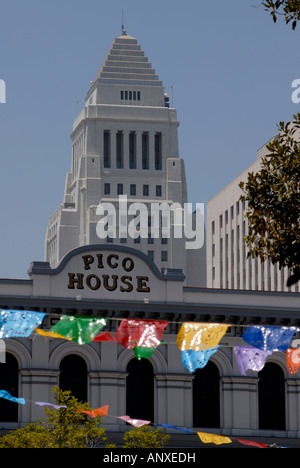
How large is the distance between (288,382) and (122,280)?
922 centimetres

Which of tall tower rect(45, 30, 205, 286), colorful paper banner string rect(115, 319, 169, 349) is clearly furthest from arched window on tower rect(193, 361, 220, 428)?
tall tower rect(45, 30, 205, 286)

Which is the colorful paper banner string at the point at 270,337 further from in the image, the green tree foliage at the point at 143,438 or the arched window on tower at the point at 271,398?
the arched window on tower at the point at 271,398

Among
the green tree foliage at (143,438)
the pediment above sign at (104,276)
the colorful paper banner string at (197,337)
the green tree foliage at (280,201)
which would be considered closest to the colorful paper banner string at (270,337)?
the colorful paper banner string at (197,337)

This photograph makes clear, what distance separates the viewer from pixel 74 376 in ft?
175

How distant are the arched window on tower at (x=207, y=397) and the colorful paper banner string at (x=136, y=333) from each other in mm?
17089

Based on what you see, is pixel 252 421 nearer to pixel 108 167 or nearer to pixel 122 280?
pixel 122 280

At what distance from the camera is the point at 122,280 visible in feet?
180

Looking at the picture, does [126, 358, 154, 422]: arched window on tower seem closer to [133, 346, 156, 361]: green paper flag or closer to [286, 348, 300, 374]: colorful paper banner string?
[286, 348, 300, 374]: colorful paper banner string

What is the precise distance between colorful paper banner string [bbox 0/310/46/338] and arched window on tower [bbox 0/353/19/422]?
1705cm

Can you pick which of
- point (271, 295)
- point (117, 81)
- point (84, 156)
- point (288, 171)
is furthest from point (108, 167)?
point (288, 171)

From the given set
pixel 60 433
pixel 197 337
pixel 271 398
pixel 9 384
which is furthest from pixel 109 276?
pixel 197 337

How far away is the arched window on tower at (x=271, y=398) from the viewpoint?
181 ft
